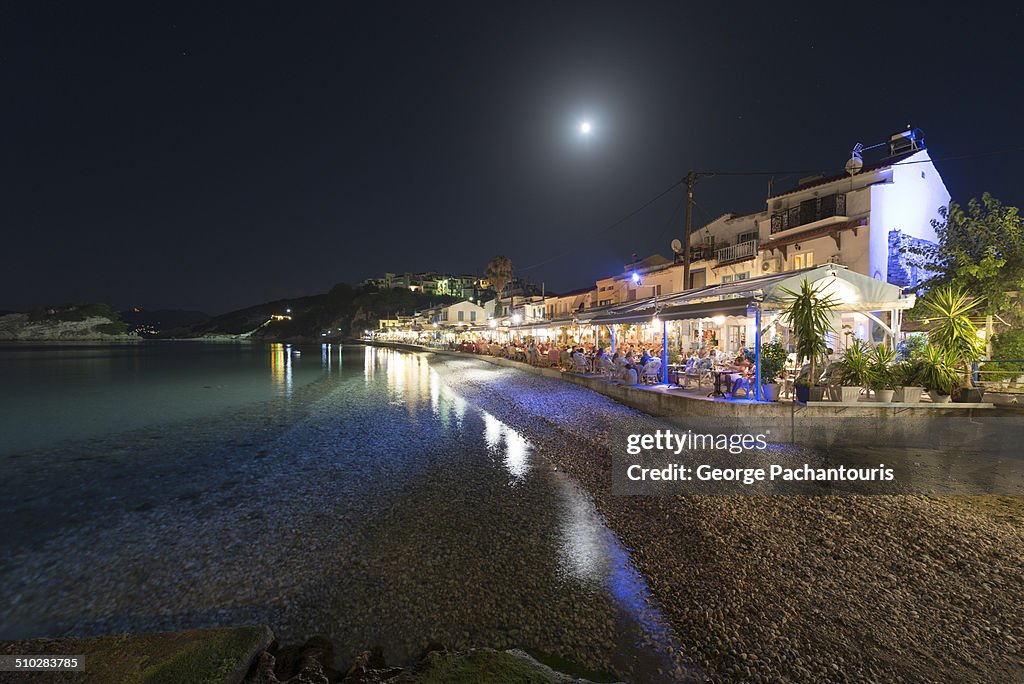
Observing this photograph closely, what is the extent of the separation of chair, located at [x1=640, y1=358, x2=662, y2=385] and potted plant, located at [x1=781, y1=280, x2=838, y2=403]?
4598mm

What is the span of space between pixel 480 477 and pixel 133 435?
12.2m

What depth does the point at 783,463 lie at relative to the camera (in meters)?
6.82

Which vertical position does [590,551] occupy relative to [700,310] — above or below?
below

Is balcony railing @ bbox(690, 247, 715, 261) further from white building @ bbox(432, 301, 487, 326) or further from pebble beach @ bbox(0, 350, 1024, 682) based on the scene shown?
white building @ bbox(432, 301, 487, 326)

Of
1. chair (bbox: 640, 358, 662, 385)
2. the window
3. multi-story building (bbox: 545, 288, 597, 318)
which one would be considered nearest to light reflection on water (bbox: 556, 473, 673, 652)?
chair (bbox: 640, 358, 662, 385)

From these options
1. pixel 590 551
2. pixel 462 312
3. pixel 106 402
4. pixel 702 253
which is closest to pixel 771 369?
pixel 590 551

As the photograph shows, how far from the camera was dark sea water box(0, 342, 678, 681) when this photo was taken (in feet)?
11.8

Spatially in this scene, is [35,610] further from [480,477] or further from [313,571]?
[480,477]


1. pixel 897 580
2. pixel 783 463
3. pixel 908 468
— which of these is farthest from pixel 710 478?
pixel 908 468

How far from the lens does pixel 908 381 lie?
30.3ft

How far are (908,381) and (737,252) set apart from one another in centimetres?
1655

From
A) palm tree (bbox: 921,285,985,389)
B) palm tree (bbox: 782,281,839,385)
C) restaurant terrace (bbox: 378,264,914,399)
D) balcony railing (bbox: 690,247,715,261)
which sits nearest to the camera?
palm tree (bbox: 782,281,839,385)

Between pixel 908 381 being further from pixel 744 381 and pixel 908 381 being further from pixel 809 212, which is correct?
pixel 809 212

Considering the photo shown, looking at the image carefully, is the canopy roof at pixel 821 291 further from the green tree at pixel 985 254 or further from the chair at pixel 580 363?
the chair at pixel 580 363
